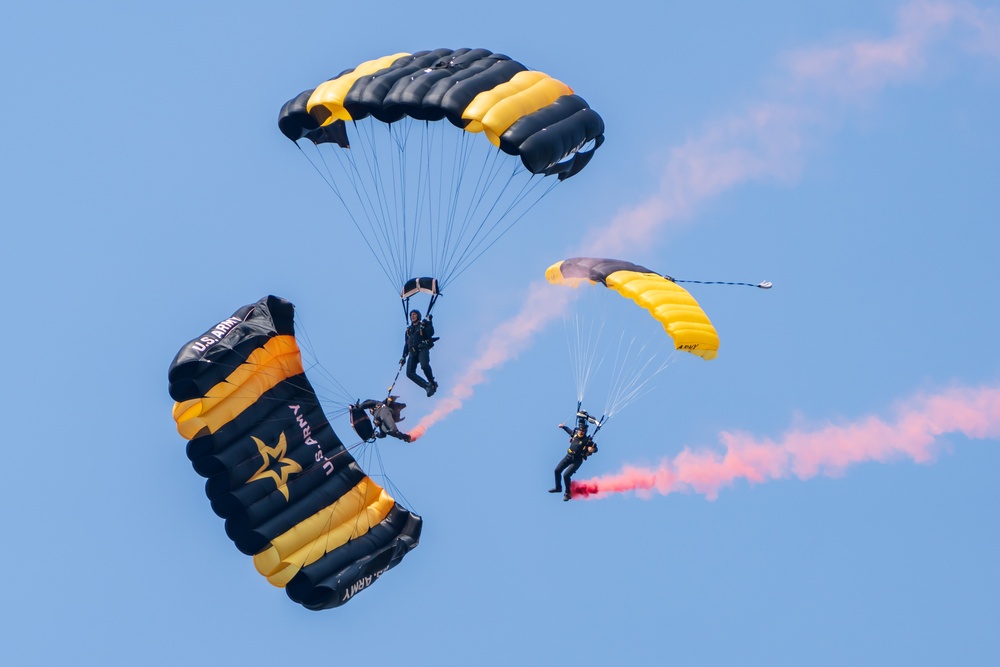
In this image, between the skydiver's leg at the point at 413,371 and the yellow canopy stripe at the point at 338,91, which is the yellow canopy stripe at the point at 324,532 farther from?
the yellow canopy stripe at the point at 338,91

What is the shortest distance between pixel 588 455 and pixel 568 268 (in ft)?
8.15

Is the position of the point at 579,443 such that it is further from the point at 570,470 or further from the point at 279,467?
the point at 279,467

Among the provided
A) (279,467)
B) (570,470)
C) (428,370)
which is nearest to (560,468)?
(570,470)

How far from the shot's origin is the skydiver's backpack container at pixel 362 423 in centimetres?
2659

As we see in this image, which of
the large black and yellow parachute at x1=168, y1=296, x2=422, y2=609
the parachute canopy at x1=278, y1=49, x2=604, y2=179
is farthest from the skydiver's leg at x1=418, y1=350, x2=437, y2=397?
the parachute canopy at x1=278, y1=49, x2=604, y2=179

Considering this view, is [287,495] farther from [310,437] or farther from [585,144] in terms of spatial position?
[585,144]

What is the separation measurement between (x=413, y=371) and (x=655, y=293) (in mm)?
3296

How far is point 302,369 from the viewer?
91.1 ft

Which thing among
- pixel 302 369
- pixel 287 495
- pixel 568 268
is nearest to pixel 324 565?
pixel 287 495

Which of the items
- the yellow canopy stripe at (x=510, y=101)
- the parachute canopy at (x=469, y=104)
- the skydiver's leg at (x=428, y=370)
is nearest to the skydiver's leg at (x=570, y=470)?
the skydiver's leg at (x=428, y=370)

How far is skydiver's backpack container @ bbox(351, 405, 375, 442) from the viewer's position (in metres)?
26.6

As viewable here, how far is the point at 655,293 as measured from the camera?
26.1 metres

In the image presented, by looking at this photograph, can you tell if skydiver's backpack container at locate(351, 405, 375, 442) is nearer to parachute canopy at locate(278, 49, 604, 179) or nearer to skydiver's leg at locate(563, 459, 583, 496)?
skydiver's leg at locate(563, 459, 583, 496)

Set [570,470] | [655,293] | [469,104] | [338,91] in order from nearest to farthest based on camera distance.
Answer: [469,104], [655,293], [338,91], [570,470]
